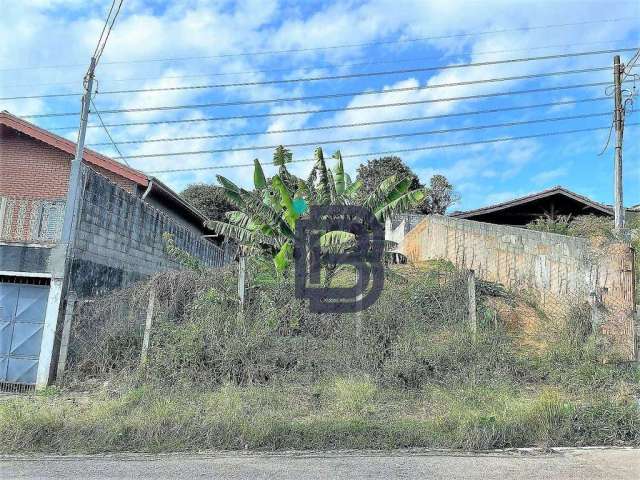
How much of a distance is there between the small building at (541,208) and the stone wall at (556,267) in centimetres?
656

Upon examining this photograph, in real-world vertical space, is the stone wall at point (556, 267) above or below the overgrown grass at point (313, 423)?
above

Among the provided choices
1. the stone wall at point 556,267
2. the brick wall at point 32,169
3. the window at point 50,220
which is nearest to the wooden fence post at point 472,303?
the stone wall at point 556,267

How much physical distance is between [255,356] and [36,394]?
356 cm

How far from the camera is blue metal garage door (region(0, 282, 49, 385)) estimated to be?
8297 millimetres

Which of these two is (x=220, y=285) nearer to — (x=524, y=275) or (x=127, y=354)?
(x=127, y=354)

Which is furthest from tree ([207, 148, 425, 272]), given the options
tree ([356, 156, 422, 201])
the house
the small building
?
tree ([356, 156, 422, 201])

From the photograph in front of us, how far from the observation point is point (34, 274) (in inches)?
336

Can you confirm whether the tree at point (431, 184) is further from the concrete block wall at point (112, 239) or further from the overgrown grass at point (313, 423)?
the overgrown grass at point (313, 423)

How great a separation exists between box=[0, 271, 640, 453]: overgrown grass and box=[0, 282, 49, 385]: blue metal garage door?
120cm

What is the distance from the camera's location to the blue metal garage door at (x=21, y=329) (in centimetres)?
830

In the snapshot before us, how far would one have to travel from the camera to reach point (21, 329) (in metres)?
8.50

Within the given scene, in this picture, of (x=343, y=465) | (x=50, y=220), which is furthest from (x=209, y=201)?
(x=343, y=465)

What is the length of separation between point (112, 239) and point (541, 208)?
16.7 m

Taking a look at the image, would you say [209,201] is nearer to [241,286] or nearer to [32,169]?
[32,169]
